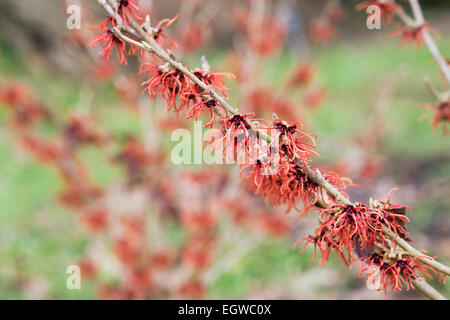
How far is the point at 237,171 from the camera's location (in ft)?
9.52

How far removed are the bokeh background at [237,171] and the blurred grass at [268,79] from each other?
0.05ft

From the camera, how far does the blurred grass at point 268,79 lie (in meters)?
3.50

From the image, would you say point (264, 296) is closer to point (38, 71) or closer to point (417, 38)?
point (417, 38)

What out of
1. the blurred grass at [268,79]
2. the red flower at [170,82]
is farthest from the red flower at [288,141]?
the blurred grass at [268,79]

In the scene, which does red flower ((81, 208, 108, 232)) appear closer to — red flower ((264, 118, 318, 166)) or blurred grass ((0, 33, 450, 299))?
blurred grass ((0, 33, 450, 299))

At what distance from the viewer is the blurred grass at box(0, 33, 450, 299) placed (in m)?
3.50

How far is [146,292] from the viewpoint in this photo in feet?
8.46

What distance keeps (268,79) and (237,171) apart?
1.41 metres

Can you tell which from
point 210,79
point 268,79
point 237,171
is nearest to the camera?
point 210,79

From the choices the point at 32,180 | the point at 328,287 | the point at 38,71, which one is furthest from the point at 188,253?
the point at 38,71

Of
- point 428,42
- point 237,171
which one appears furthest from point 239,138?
point 237,171

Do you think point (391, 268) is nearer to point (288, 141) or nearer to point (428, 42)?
point (288, 141)

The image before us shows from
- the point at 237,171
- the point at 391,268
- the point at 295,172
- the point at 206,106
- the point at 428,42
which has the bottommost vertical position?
the point at 391,268

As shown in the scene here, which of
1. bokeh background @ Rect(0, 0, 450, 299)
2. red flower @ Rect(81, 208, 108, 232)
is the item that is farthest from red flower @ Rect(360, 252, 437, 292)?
red flower @ Rect(81, 208, 108, 232)
